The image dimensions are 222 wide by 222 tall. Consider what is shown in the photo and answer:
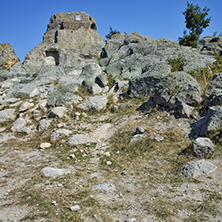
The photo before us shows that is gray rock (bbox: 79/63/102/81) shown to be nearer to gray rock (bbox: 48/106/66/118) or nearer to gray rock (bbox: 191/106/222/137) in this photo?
gray rock (bbox: 48/106/66/118)

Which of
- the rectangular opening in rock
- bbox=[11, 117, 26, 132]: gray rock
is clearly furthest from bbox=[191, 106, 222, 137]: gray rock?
the rectangular opening in rock

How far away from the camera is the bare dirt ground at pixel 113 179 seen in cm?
379

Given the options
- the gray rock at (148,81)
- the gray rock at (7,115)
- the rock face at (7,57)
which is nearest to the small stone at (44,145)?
the gray rock at (7,115)

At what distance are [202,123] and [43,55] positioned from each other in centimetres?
1576

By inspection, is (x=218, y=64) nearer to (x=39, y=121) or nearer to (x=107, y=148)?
(x=107, y=148)

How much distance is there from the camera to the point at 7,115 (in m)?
10.2

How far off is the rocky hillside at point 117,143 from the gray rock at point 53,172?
0.03m

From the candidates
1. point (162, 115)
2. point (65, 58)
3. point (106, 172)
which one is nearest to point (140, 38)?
point (65, 58)

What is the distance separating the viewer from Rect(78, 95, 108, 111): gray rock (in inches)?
393

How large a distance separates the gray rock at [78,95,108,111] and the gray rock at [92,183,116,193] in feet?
17.9

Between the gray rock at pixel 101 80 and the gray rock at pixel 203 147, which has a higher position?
the gray rock at pixel 101 80

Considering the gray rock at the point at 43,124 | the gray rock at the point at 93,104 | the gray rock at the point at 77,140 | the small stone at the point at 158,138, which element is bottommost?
the small stone at the point at 158,138

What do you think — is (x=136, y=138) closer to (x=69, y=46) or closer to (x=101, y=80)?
(x=101, y=80)

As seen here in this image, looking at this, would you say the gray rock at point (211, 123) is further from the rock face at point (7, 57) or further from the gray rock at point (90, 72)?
the rock face at point (7, 57)
